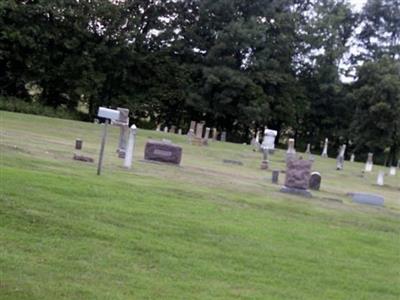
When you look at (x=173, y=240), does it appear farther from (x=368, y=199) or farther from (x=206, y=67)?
(x=206, y=67)

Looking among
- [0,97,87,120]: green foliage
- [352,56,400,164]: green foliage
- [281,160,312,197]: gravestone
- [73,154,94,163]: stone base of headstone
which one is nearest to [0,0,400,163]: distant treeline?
[352,56,400,164]: green foliage

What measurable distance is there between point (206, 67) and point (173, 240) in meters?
44.6

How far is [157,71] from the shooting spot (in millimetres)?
53969

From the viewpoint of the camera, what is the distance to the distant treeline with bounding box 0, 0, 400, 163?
4975cm

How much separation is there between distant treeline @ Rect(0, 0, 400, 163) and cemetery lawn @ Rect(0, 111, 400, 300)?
35.5 m

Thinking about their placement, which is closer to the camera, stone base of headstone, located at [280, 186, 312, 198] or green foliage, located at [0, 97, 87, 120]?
stone base of headstone, located at [280, 186, 312, 198]

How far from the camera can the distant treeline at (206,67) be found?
49.8 m

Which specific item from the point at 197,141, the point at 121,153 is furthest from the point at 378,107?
the point at 121,153

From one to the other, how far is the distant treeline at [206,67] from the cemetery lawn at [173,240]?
35501mm

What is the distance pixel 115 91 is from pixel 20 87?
7.56 metres

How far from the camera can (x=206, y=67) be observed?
173 ft

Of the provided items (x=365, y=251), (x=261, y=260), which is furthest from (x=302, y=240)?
(x=261, y=260)

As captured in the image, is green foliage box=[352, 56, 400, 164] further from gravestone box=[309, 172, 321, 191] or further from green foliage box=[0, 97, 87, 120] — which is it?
gravestone box=[309, 172, 321, 191]

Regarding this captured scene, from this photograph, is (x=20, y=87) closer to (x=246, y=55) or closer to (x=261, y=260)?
(x=246, y=55)
